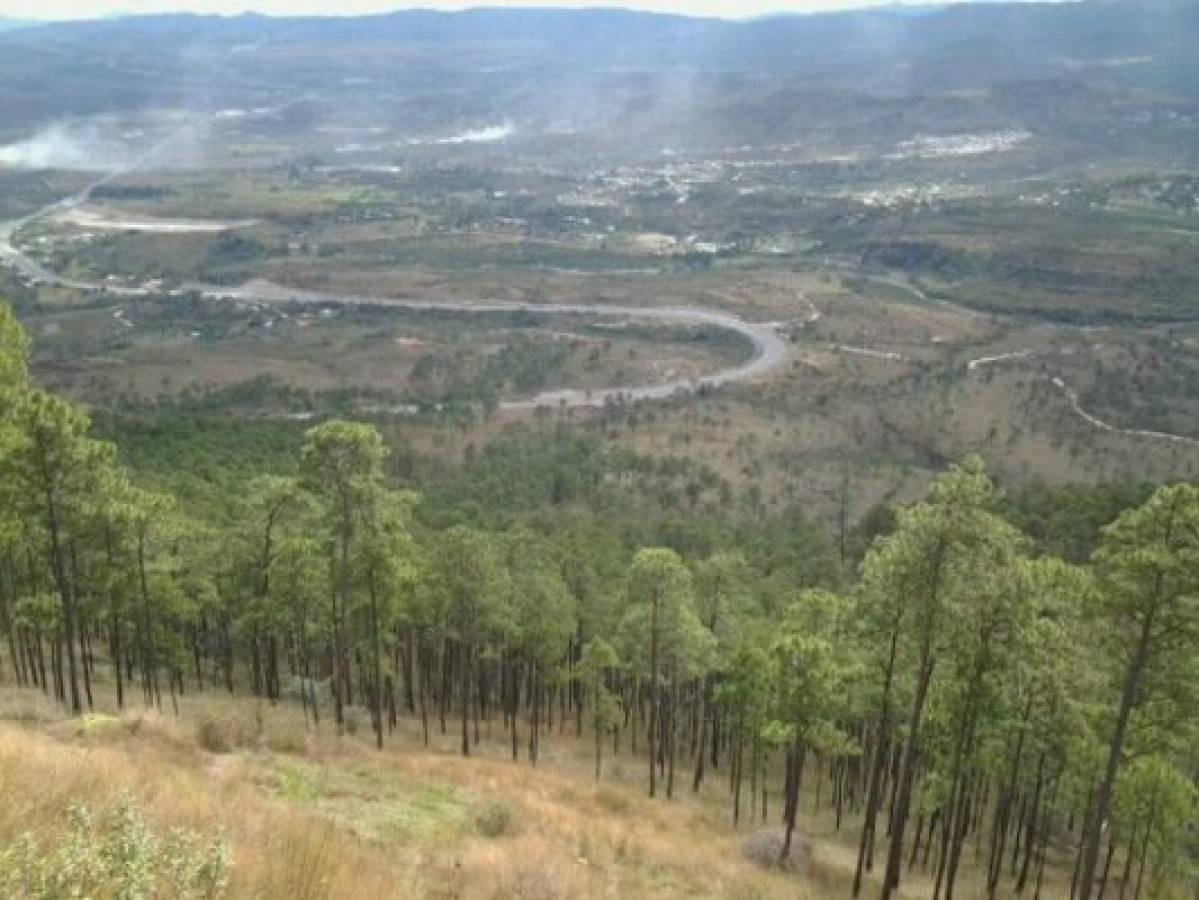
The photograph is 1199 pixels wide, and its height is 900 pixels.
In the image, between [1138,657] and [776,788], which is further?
[776,788]

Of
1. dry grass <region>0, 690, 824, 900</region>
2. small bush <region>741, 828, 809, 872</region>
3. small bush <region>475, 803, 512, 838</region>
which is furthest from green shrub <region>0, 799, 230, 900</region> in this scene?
small bush <region>741, 828, 809, 872</region>

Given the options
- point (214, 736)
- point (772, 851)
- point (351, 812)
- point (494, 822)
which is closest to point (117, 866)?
point (351, 812)

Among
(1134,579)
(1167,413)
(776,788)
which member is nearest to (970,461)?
(1134,579)

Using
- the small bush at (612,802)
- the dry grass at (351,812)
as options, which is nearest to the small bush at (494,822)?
the dry grass at (351,812)

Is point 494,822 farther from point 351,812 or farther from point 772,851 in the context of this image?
point 772,851

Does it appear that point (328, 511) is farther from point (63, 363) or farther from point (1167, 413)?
point (63, 363)

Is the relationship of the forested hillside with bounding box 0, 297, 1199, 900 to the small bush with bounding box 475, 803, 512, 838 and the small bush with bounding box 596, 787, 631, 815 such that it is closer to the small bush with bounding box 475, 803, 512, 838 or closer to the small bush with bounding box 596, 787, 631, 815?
the small bush with bounding box 475, 803, 512, 838
